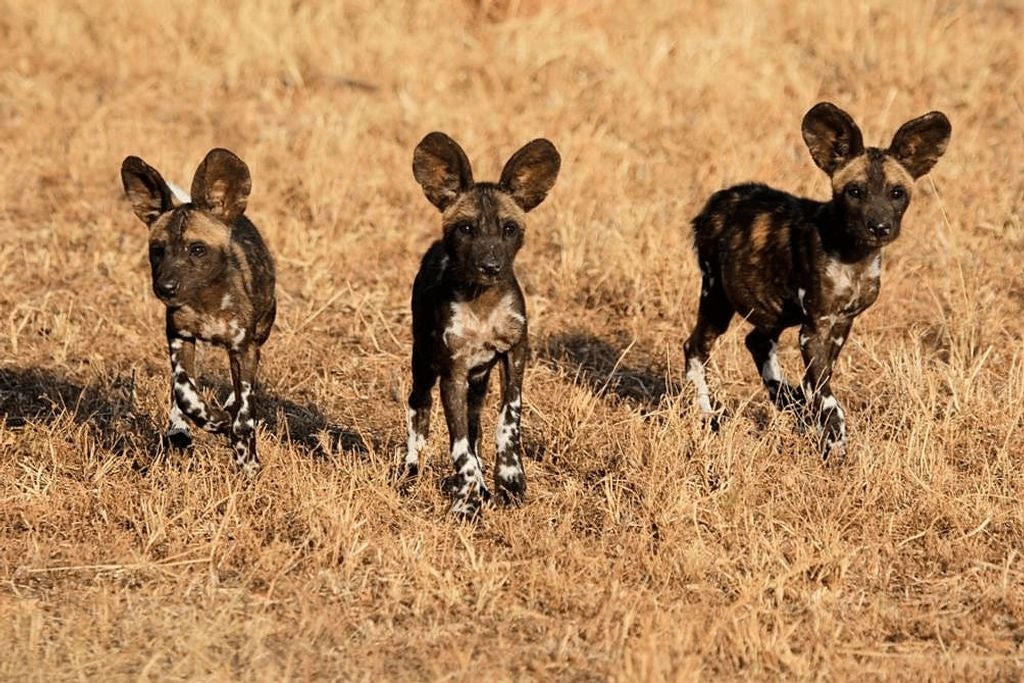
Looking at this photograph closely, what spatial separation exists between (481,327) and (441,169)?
71 cm

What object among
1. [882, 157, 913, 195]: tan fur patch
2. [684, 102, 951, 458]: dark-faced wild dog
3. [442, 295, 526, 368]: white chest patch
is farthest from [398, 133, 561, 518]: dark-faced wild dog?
[882, 157, 913, 195]: tan fur patch

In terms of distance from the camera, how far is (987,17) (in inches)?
594

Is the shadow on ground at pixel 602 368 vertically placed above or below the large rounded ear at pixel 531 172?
below

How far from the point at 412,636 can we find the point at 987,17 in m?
11.3

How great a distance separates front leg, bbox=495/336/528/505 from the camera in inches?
272

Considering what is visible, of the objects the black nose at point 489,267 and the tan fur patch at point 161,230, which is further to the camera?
the tan fur patch at point 161,230

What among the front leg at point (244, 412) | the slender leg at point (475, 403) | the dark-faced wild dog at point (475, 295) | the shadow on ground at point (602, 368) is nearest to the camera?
the dark-faced wild dog at point (475, 295)

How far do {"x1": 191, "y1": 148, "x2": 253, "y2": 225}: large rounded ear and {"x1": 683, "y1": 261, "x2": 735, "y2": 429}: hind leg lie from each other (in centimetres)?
258

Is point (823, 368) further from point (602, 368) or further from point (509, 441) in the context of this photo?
point (602, 368)

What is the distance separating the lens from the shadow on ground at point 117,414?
770 cm

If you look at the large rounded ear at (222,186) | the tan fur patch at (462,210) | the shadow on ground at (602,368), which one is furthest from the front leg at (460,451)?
the shadow on ground at (602,368)

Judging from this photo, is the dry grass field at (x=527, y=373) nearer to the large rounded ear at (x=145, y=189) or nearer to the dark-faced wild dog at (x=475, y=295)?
the dark-faced wild dog at (x=475, y=295)

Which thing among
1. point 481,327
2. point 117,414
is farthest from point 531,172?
point 117,414

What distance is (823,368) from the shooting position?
7.66 m
